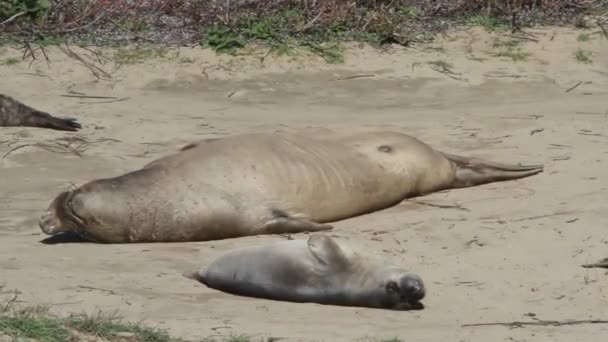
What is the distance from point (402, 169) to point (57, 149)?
2.31 metres

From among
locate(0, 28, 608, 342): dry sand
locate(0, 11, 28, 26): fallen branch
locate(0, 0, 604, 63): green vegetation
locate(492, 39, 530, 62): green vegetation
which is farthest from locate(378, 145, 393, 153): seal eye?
locate(0, 11, 28, 26): fallen branch

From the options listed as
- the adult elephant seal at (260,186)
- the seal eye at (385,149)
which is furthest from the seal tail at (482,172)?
the seal eye at (385,149)

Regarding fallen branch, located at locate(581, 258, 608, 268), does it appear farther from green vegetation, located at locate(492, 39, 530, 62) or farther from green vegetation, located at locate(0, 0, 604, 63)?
green vegetation, located at locate(492, 39, 530, 62)

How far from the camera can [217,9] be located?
480 inches

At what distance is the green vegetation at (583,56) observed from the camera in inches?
473

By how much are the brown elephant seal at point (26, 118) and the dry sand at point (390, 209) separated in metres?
0.14

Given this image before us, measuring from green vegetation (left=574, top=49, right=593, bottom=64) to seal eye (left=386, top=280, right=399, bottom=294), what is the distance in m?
A: 6.33

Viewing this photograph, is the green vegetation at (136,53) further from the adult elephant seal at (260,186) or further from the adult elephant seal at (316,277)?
the adult elephant seal at (316,277)

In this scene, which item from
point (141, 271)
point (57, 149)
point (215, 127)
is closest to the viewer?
point (141, 271)

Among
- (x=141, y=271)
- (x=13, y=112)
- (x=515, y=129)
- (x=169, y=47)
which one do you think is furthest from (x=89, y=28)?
(x=141, y=271)

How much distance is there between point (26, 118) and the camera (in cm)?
1002

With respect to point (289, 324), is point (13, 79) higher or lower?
lower

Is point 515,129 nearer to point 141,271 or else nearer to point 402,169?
point 402,169

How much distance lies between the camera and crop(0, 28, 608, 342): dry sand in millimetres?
5938
